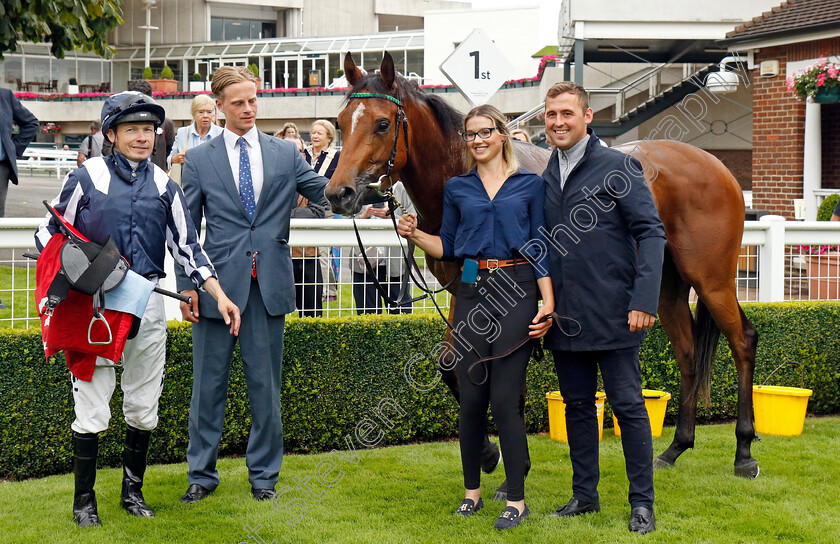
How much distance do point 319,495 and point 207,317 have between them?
40.5 inches

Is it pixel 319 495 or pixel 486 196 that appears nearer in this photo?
pixel 486 196

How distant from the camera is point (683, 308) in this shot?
500 centimetres

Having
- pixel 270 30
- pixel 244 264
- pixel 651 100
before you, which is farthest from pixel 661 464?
pixel 270 30

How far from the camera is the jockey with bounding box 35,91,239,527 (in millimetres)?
3557

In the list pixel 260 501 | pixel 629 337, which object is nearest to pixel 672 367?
pixel 629 337

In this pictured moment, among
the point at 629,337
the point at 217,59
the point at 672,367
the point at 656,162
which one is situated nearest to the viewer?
the point at 629,337

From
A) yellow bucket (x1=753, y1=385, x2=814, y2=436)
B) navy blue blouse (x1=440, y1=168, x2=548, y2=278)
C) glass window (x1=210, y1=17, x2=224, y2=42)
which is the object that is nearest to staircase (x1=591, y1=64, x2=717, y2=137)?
yellow bucket (x1=753, y1=385, x2=814, y2=436)

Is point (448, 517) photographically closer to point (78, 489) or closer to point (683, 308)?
point (78, 489)

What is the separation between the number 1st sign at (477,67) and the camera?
7.32m

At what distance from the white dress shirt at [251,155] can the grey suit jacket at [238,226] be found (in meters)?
0.02

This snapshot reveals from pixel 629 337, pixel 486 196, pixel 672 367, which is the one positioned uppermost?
pixel 486 196

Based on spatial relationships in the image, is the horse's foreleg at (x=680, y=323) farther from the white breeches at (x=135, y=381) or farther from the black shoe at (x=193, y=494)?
the white breeches at (x=135, y=381)

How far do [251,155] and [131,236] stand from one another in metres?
0.74

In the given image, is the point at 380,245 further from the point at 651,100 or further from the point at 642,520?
the point at 651,100
